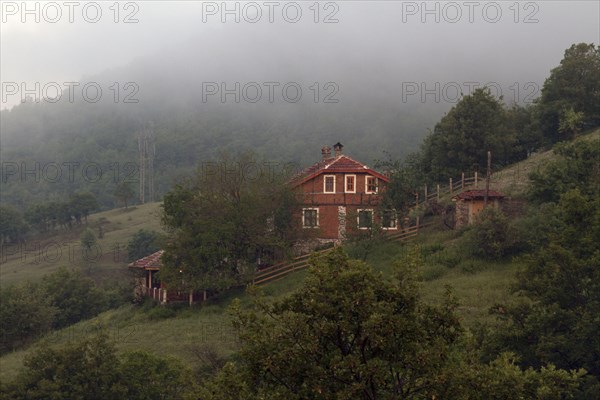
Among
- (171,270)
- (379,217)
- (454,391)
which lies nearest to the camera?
(454,391)

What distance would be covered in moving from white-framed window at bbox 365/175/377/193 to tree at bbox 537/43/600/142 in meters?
21.7

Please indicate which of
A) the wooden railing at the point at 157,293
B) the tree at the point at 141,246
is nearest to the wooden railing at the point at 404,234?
the wooden railing at the point at 157,293

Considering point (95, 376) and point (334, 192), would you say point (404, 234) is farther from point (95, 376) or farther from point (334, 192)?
point (95, 376)

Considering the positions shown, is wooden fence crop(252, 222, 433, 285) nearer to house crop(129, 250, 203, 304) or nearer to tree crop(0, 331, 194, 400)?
house crop(129, 250, 203, 304)

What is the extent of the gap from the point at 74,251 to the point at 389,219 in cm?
7201

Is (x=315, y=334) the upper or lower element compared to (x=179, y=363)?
upper

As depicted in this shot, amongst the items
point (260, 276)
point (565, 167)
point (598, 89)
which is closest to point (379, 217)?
point (260, 276)

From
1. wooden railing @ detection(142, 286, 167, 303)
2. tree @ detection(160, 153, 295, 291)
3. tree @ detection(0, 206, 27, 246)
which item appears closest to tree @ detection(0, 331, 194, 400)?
tree @ detection(160, 153, 295, 291)

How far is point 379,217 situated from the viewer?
4681cm

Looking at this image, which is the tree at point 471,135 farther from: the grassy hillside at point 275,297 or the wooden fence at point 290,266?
the wooden fence at point 290,266

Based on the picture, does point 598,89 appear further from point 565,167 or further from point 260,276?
point 260,276

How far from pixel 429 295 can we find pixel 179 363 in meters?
13.9

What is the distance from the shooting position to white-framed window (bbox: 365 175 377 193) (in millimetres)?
50719

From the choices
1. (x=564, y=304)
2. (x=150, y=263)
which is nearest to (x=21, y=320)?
(x=150, y=263)
